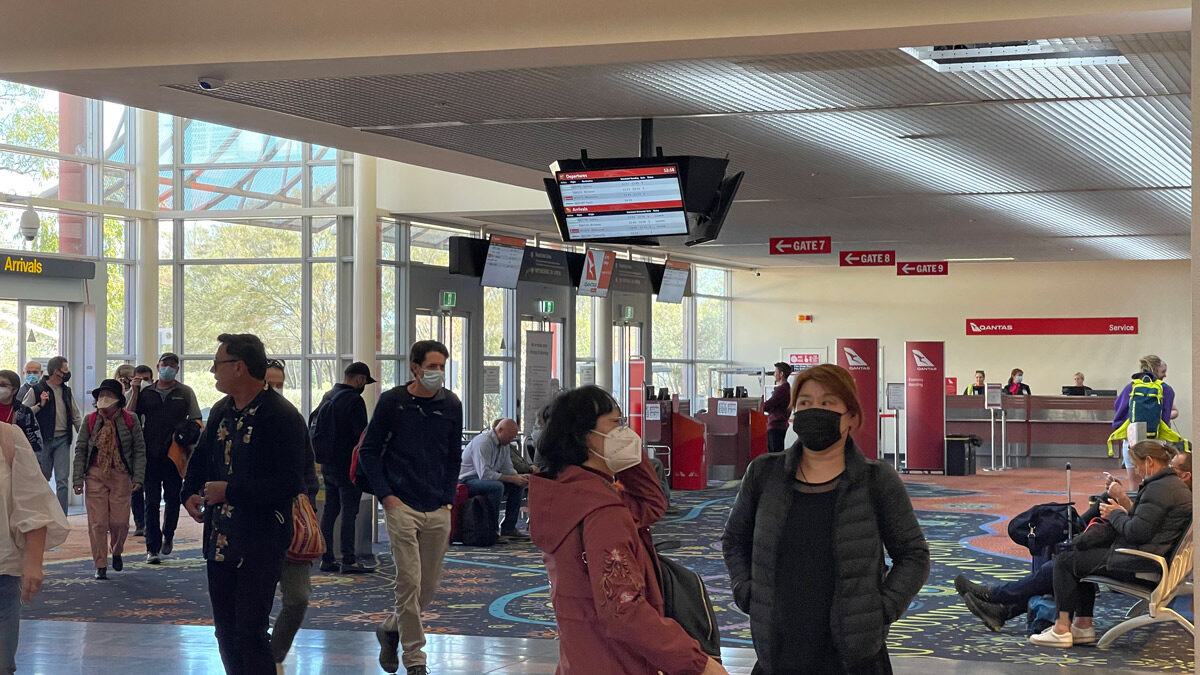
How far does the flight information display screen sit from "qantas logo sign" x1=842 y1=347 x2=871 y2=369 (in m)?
10.9

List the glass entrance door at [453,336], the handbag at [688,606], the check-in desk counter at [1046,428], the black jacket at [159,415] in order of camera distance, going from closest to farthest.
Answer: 1. the handbag at [688,606]
2. the black jacket at [159,415]
3. the glass entrance door at [453,336]
4. the check-in desk counter at [1046,428]

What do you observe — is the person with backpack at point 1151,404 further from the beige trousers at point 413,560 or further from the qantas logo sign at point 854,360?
the beige trousers at point 413,560

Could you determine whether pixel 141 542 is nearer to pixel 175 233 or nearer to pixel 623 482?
pixel 175 233

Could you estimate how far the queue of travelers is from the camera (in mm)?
2850

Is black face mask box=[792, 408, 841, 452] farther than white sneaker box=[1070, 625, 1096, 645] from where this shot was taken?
No

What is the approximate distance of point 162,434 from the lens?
34.5ft

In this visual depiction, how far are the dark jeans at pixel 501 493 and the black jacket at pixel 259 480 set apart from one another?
22.5 feet

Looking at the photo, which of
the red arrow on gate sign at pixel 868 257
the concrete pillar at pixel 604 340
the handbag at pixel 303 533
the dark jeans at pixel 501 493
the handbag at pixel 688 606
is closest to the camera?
the handbag at pixel 688 606

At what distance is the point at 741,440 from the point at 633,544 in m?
15.9

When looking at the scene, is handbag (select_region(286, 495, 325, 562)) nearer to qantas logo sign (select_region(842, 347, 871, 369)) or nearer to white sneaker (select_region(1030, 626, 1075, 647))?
white sneaker (select_region(1030, 626, 1075, 647))

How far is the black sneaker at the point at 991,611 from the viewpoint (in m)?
7.64

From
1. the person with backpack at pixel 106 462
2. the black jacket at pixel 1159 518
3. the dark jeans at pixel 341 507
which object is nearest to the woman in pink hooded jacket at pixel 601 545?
the black jacket at pixel 1159 518

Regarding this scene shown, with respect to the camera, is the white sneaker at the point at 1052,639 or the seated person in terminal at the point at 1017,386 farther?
the seated person in terminal at the point at 1017,386

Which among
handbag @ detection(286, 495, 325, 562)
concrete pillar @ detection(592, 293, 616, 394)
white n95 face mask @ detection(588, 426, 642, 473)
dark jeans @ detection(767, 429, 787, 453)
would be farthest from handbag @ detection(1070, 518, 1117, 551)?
concrete pillar @ detection(592, 293, 616, 394)
